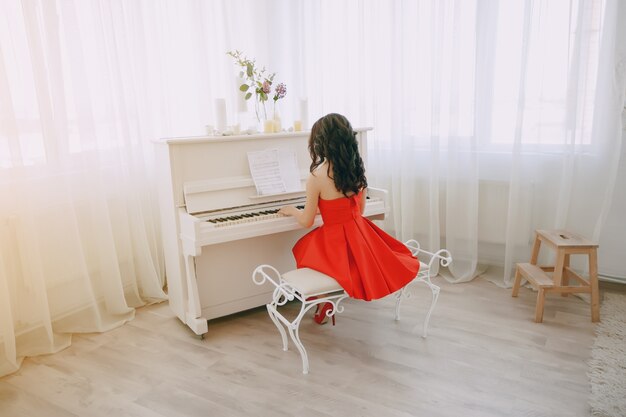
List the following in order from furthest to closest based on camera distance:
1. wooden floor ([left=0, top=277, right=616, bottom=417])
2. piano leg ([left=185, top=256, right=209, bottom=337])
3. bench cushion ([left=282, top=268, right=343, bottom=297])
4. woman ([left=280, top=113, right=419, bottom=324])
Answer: piano leg ([left=185, top=256, right=209, bottom=337]) < woman ([left=280, top=113, right=419, bottom=324]) < bench cushion ([left=282, top=268, right=343, bottom=297]) < wooden floor ([left=0, top=277, right=616, bottom=417])

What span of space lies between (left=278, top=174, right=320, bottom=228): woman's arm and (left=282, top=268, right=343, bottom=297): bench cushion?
29cm

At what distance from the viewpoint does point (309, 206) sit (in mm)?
2529

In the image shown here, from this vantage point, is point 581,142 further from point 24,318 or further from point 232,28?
point 24,318

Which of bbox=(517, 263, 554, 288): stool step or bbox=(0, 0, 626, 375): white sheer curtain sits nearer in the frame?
bbox=(0, 0, 626, 375): white sheer curtain

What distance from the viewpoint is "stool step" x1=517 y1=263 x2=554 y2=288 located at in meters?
2.79

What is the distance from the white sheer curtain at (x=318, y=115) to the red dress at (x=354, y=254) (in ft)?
3.65

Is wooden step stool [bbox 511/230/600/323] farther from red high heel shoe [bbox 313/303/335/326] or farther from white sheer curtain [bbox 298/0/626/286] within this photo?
red high heel shoe [bbox 313/303/335/326]

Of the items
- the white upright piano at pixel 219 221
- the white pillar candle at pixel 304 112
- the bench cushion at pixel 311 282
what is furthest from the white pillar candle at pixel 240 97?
the bench cushion at pixel 311 282

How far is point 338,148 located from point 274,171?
1.66 feet

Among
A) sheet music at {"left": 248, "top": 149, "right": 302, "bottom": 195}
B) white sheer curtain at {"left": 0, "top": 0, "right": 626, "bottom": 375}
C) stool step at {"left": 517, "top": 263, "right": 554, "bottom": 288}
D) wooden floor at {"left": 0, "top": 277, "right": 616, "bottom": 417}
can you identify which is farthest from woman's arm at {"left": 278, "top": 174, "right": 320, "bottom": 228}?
stool step at {"left": 517, "top": 263, "right": 554, "bottom": 288}

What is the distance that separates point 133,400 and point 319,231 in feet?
3.78

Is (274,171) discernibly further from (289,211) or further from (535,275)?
(535,275)

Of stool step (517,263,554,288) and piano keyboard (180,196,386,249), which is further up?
piano keyboard (180,196,386,249)

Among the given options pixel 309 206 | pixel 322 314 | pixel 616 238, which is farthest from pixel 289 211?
pixel 616 238
